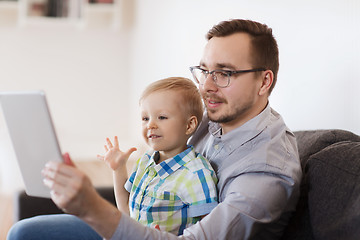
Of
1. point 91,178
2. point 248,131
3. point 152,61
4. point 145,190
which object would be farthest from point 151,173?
point 152,61

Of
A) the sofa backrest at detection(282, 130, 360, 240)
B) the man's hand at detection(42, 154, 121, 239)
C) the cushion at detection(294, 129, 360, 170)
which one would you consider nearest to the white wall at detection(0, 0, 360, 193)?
the cushion at detection(294, 129, 360, 170)

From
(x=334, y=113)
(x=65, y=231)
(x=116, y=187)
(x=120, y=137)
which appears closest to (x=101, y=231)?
(x=116, y=187)

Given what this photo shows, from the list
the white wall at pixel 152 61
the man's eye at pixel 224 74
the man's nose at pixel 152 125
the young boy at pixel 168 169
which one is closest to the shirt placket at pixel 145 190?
the young boy at pixel 168 169

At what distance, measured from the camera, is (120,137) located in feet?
17.0

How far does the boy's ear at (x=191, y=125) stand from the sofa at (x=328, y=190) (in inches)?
12.8

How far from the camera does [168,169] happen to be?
144 centimetres

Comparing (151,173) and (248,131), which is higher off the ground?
(248,131)

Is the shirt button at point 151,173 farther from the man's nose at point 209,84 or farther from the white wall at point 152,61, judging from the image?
the white wall at point 152,61

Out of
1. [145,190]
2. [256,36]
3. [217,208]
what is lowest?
[145,190]

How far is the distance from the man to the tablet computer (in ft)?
0.47

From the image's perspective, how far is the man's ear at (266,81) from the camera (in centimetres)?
150

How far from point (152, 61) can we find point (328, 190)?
3.11 metres

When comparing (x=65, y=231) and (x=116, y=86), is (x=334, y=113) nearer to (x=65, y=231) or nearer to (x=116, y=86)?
(x=65, y=231)

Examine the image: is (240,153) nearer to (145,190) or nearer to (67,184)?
(145,190)
